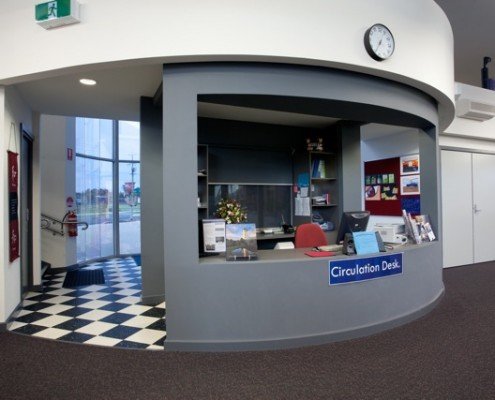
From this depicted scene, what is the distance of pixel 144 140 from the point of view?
167 inches

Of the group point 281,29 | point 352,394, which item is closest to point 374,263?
point 352,394

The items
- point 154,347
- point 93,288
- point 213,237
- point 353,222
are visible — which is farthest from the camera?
point 93,288

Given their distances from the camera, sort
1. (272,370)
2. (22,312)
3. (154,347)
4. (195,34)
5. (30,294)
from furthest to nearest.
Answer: (30,294) < (22,312) < (154,347) < (195,34) < (272,370)

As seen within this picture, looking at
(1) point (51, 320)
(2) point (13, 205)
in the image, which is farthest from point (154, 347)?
(2) point (13, 205)

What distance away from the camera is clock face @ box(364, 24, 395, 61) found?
2980mm

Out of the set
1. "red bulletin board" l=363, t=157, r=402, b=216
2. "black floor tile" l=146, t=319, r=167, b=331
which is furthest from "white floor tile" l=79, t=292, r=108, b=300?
"red bulletin board" l=363, t=157, r=402, b=216

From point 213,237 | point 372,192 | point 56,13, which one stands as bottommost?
point 213,237

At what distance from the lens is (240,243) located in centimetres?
302

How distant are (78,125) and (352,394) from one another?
6794 mm

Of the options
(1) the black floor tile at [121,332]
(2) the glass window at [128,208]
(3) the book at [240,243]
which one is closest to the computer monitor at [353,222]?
(3) the book at [240,243]

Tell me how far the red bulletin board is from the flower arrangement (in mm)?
3233

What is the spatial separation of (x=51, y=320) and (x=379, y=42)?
14.7 feet

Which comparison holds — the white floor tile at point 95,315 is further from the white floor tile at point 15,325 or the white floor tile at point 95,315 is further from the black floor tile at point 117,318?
the white floor tile at point 15,325

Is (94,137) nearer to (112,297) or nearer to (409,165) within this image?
(112,297)
